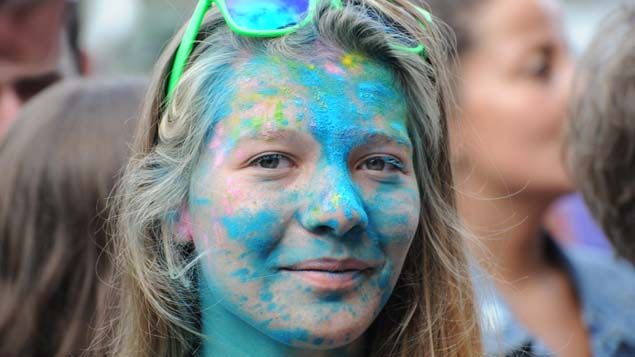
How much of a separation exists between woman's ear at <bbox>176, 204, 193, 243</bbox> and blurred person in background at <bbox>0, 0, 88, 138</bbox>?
1780 mm

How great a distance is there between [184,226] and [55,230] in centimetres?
98

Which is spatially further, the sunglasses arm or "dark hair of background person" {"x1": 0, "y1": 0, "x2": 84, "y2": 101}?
"dark hair of background person" {"x1": 0, "y1": 0, "x2": 84, "y2": 101}

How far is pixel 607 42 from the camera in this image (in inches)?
119

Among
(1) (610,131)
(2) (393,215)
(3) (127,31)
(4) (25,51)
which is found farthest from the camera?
(3) (127,31)

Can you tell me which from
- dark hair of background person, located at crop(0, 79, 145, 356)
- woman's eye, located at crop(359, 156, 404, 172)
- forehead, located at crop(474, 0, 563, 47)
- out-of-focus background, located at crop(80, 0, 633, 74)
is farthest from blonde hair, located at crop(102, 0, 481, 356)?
out-of-focus background, located at crop(80, 0, 633, 74)

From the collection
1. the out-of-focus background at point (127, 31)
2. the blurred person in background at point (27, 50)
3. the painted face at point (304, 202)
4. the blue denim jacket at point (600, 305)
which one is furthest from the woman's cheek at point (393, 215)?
the out-of-focus background at point (127, 31)

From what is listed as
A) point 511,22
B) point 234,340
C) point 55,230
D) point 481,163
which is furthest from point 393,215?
point 511,22

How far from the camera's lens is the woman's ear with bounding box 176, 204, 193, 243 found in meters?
2.16

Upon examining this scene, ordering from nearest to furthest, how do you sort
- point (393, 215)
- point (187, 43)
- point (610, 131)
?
point (393, 215)
point (187, 43)
point (610, 131)

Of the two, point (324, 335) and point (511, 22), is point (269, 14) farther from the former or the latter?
point (511, 22)

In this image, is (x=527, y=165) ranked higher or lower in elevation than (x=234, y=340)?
lower

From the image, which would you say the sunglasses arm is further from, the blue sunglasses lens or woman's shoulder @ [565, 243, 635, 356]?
woman's shoulder @ [565, 243, 635, 356]

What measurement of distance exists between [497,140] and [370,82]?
80.0 inches

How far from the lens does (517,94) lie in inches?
161
